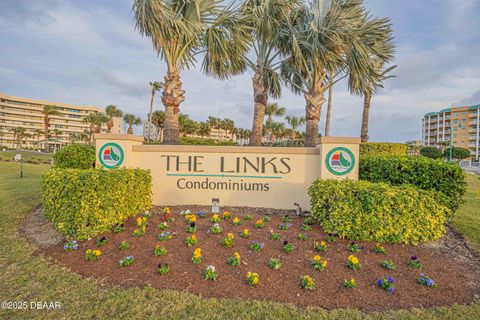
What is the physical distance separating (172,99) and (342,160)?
20.3 feet

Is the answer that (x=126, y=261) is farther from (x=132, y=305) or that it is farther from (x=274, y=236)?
(x=274, y=236)

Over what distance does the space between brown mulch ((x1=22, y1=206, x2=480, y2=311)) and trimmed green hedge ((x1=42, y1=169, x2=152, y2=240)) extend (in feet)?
1.00

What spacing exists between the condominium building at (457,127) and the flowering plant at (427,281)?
7787 centimetres

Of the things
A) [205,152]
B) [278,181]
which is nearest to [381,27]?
[278,181]

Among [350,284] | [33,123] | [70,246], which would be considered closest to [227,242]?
[350,284]

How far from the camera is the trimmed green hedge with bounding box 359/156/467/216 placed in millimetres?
4293

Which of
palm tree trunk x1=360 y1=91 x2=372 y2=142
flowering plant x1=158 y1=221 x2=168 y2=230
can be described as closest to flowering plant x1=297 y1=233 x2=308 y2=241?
flowering plant x1=158 y1=221 x2=168 y2=230

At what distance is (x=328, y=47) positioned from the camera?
839 centimetres

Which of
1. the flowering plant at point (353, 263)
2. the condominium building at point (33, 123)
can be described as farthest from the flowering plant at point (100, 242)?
the condominium building at point (33, 123)

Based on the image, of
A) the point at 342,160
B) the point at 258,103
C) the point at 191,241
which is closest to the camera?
the point at 191,241

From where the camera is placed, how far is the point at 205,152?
5859mm

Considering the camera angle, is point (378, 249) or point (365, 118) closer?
point (378, 249)

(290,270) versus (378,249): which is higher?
(378,249)

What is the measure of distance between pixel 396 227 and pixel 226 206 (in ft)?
10.7
